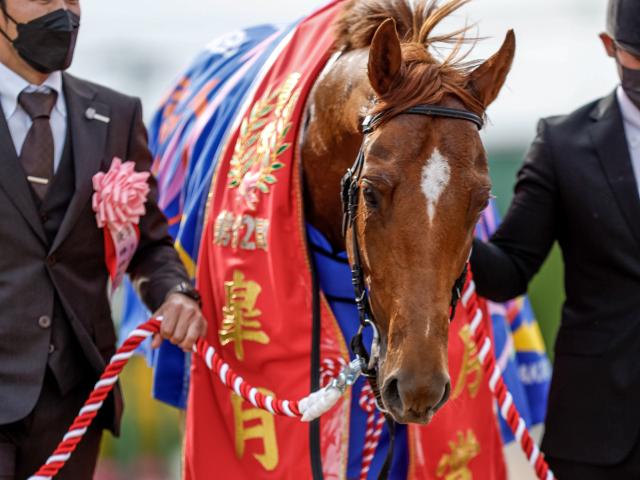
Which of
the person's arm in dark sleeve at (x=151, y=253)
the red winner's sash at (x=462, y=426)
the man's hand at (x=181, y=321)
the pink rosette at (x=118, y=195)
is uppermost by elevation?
the pink rosette at (x=118, y=195)

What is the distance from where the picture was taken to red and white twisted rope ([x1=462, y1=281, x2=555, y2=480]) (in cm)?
308

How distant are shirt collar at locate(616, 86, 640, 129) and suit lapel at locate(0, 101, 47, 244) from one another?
170cm

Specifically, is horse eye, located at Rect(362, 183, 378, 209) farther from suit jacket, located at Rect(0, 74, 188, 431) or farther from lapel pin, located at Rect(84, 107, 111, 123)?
lapel pin, located at Rect(84, 107, 111, 123)

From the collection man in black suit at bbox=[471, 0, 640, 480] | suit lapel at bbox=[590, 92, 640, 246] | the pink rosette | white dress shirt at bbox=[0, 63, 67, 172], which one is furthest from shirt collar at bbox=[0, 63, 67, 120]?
suit lapel at bbox=[590, 92, 640, 246]

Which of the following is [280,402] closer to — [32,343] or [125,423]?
[32,343]

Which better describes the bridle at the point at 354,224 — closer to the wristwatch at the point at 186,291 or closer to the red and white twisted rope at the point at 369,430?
the red and white twisted rope at the point at 369,430

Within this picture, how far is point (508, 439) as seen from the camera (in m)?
3.93

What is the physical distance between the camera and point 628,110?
3.28 m

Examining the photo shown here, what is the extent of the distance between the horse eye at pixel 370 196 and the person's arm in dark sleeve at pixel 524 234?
81cm

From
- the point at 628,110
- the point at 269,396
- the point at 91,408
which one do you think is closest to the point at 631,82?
the point at 628,110

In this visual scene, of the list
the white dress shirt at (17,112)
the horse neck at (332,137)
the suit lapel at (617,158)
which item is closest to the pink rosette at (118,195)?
the white dress shirt at (17,112)

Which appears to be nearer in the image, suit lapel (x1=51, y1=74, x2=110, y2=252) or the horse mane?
the horse mane

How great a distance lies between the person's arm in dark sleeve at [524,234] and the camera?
132 inches

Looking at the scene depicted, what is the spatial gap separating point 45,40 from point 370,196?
1.06m
